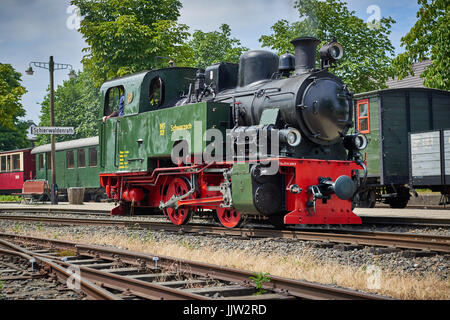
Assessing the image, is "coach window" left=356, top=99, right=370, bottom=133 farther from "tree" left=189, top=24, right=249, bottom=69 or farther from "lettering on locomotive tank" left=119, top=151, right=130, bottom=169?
"tree" left=189, top=24, right=249, bottom=69

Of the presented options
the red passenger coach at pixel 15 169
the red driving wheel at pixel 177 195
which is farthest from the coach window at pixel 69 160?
the red driving wheel at pixel 177 195

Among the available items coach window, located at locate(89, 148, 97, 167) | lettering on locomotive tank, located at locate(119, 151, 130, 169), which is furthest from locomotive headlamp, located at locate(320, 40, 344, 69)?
coach window, located at locate(89, 148, 97, 167)

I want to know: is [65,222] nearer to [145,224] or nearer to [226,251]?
[145,224]

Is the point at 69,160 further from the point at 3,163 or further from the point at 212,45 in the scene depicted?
the point at 212,45

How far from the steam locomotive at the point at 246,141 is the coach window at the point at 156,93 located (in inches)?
0.9

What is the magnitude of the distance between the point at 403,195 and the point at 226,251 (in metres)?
9.86

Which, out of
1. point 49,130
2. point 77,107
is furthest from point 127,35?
point 77,107

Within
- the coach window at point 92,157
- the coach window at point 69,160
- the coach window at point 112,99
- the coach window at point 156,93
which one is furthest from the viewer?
the coach window at point 69,160

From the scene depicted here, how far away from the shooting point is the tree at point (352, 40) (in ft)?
66.9

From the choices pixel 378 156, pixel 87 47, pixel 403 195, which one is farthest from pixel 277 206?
pixel 87 47

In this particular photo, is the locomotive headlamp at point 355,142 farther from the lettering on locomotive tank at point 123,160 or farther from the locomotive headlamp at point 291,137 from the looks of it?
the lettering on locomotive tank at point 123,160

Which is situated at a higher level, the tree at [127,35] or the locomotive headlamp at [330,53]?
the tree at [127,35]

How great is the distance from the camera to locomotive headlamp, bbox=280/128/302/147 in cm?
845

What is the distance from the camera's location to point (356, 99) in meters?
15.4
